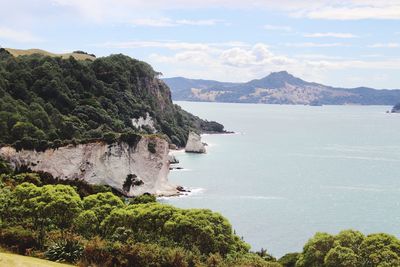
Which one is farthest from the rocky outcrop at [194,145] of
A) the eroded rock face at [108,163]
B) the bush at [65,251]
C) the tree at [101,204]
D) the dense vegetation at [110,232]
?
the bush at [65,251]

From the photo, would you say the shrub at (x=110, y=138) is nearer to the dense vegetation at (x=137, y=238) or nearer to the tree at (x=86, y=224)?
the dense vegetation at (x=137, y=238)

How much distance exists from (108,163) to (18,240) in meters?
→ 45.7

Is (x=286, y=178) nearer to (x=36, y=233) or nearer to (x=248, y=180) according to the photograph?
(x=248, y=180)

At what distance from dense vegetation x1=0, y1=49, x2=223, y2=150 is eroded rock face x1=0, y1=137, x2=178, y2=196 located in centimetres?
131

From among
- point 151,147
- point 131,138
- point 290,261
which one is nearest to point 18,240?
point 290,261

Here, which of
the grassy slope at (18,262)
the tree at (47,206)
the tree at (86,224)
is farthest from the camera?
the tree at (47,206)

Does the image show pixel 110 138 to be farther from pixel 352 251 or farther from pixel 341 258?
pixel 341 258

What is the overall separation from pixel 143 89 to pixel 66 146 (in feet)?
235

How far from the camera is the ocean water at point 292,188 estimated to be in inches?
2429

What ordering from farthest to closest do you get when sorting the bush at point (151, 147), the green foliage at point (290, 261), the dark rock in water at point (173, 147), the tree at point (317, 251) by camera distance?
the dark rock in water at point (173, 147) → the bush at point (151, 147) → the green foliage at point (290, 261) → the tree at point (317, 251)

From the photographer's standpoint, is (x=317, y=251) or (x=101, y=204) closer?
(x=317, y=251)

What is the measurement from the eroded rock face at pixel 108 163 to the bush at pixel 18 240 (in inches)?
1669

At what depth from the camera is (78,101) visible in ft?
350

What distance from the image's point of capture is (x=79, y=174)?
7312 centimetres
